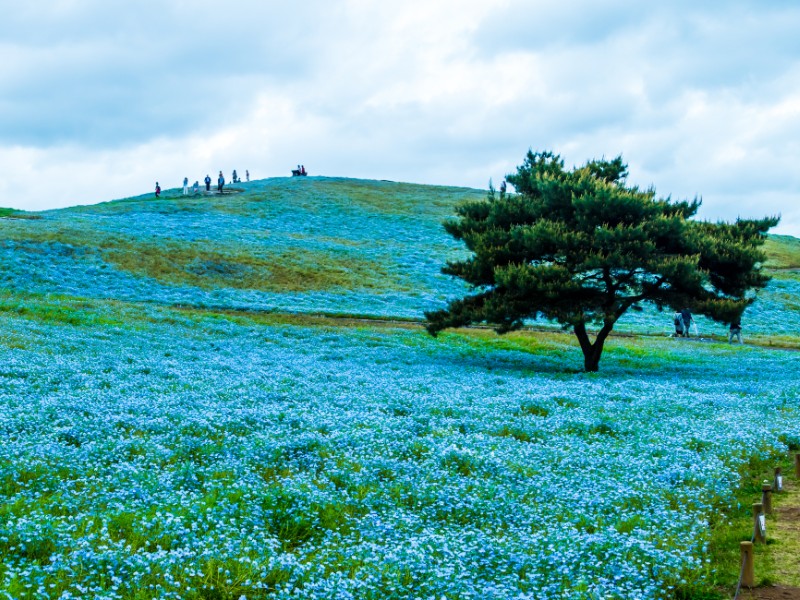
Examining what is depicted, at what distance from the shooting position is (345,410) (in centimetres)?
1714

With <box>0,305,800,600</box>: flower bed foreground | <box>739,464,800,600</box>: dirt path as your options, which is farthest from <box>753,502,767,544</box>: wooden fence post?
<box>0,305,800,600</box>: flower bed foreground

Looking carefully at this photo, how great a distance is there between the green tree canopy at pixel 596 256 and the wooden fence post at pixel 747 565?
22225 mm

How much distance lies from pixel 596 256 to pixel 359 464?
20.1 meters

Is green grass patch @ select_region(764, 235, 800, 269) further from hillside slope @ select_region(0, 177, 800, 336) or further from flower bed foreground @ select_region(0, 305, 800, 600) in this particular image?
flower bed foreground @ select_region(0, 305, 800, 600)

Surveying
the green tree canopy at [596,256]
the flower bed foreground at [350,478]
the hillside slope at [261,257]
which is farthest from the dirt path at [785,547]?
the hillside slope at [261,257]

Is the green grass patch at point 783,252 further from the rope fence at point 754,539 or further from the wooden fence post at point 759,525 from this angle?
the wooden fence post at point 759,525

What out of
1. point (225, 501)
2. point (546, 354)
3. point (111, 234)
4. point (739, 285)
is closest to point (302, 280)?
point (111, 234)

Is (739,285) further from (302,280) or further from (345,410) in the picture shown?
(302,280)

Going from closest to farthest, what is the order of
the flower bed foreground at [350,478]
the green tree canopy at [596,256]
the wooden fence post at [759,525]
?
the flower bed foreground at [350,478]
the wooden fence post at [759,525]
the green tree canopy at [596,256]

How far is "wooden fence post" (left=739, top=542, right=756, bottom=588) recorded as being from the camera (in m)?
8.01

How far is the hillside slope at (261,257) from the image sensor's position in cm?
4903

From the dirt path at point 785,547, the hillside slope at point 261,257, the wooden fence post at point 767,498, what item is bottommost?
the dirt path at point 785,547

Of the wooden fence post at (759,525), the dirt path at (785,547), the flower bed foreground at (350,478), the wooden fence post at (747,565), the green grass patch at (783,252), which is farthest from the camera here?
the green grass patch at (783,252)

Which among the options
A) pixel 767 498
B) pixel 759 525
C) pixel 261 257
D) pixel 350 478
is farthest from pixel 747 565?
pixel 261 257
